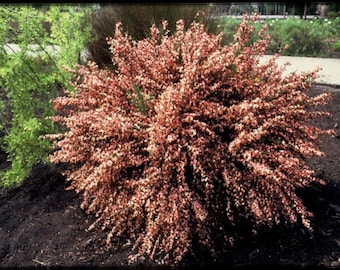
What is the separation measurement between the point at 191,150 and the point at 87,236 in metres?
1.06

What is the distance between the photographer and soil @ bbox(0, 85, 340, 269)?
3.15 m

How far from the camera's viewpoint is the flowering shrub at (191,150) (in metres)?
3.10

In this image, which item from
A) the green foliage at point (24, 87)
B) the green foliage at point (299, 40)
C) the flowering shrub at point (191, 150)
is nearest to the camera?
the flowering shrub at point (191, 150)

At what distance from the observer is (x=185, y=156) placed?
3.12 metres

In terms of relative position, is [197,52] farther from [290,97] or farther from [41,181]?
[41,181]

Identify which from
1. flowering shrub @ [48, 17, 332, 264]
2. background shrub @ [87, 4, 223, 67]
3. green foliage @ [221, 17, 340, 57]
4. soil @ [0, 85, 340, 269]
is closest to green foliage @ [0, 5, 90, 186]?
soil @ [0, 85, 340, 269]

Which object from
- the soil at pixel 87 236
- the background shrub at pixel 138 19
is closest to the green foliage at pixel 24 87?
the soil at pixel 87 236

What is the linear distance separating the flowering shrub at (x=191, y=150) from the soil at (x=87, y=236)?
0.36 feet

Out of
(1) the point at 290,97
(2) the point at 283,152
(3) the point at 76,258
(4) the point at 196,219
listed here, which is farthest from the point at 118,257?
(1) the point at 290,97

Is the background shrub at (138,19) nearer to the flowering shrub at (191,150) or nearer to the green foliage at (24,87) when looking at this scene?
the green foliage at (24,87)

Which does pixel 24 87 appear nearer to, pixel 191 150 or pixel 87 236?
pixel 87 236

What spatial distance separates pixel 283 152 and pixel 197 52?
0.88 meters

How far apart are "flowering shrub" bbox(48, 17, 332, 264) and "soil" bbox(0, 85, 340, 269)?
11cm

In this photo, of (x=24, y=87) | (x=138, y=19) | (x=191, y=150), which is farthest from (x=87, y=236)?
(x=138, y=19)
